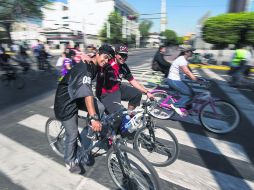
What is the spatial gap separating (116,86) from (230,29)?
51.5 feet

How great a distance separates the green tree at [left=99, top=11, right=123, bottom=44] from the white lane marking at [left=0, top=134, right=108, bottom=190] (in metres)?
64.0

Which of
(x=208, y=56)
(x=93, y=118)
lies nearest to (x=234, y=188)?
(x=93, y=118)

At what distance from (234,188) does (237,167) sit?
25.6 inches

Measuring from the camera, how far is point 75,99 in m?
3.44

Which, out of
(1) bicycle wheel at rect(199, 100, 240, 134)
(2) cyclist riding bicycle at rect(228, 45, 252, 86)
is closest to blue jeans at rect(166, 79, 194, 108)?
(1) bicycle wheel at rect(199, 100, 240, 134)

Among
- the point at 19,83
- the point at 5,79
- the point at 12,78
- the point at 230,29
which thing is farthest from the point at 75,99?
the point at 230,29

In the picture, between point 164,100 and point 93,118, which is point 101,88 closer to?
point 93,118

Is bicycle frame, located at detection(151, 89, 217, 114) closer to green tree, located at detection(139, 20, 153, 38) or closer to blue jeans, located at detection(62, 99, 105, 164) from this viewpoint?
blue jeans, located at detection(62, 99, 105, 164)

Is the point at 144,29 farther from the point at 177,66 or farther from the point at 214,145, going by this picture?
the point at 214,145

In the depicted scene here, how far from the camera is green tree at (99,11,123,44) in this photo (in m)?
67.5

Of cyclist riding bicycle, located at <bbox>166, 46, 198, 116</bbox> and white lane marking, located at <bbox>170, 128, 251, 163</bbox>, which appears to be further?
cyclist riding bicycle, located at <bbox>166, 46, 198, 116</bbox>

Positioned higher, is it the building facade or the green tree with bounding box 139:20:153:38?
the building facade

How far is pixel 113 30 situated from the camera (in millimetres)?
68812

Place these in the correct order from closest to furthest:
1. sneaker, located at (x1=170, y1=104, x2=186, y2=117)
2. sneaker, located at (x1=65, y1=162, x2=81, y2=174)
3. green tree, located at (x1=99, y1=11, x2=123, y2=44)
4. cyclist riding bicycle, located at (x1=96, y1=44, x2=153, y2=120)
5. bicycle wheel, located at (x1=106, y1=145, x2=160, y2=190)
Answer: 1. bicycle wheel, located at (x1=106, y1=145, x2=160, y2=190)
2. sneaker, located at (x1=65, y1=162, x2=81, y2=174)
3. cyclist riding bicycle, located at (x1=96, y1=44, x2=153, y2=120)
4. sneaker, located at (x1=170, y1=104, x2=186, y2=117)
5. green tree, located at (x1=99, y1=11, x2=123, y2=44)
